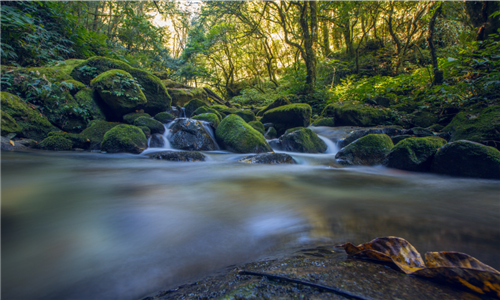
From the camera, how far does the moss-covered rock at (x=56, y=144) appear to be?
5861 mm

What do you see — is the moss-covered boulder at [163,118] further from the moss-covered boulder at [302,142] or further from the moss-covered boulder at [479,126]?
the moss-covered boulder at [479,126]

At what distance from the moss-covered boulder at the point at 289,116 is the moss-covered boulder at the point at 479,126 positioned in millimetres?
5044

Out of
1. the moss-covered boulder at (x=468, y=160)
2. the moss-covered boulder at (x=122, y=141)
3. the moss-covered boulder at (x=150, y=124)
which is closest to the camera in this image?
the moss-covered boulder at (x=468, y=160)

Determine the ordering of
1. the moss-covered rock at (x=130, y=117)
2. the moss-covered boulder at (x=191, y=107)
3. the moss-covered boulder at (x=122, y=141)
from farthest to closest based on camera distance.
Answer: the moss-covered boulder at (x=191, y=107) < the moss-covered rock at (x=130, y=117) < the moss-covered boulder at (x=122, y=141)

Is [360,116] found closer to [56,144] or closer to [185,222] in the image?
[185,222]

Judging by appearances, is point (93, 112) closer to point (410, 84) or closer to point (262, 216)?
point (262, 216)

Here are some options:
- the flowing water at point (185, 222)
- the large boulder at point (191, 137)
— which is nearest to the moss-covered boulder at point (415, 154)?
the flowing water at point (185, 222)

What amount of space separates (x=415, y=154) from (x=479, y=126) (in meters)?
2.39

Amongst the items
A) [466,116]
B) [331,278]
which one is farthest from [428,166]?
[331,278]

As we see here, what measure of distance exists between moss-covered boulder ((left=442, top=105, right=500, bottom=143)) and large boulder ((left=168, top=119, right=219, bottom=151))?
6907 millimetres

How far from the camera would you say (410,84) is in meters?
9.99

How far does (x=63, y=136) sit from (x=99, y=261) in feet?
22.0

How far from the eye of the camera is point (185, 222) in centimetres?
201

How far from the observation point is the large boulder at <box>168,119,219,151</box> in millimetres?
7410
